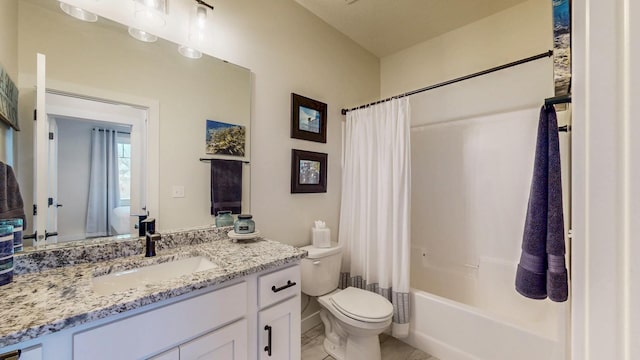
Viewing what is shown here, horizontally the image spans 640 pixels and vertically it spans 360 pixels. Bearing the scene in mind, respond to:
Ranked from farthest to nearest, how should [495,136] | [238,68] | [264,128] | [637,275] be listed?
1. [495,136]
2. [264,128]
3. [238,68]
4. [637,275]

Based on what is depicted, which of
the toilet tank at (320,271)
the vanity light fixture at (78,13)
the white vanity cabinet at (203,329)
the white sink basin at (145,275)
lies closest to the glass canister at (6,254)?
the white sink basin at (145,275)

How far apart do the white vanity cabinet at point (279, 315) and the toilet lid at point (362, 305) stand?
1.48 feet

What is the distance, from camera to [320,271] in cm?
181

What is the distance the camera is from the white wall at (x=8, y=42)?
2.91 feet

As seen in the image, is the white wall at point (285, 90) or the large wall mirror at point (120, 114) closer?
the large wall mirror at point (120, 114)

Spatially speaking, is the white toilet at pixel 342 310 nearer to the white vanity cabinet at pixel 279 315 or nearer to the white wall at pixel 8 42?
the white vanity cabinet at pixel 279 315

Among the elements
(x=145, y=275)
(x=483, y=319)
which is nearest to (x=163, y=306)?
(x=145, y=275)

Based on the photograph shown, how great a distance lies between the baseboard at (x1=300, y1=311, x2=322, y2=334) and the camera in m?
2.02

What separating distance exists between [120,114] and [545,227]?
1.86 m

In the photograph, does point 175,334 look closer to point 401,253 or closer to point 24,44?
point 24,44

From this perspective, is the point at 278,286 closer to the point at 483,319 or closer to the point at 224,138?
the point at 224,138

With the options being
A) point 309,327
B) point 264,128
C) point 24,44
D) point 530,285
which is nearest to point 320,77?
point 264,128

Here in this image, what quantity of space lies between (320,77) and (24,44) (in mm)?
1717

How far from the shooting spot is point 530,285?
2.85 ft
